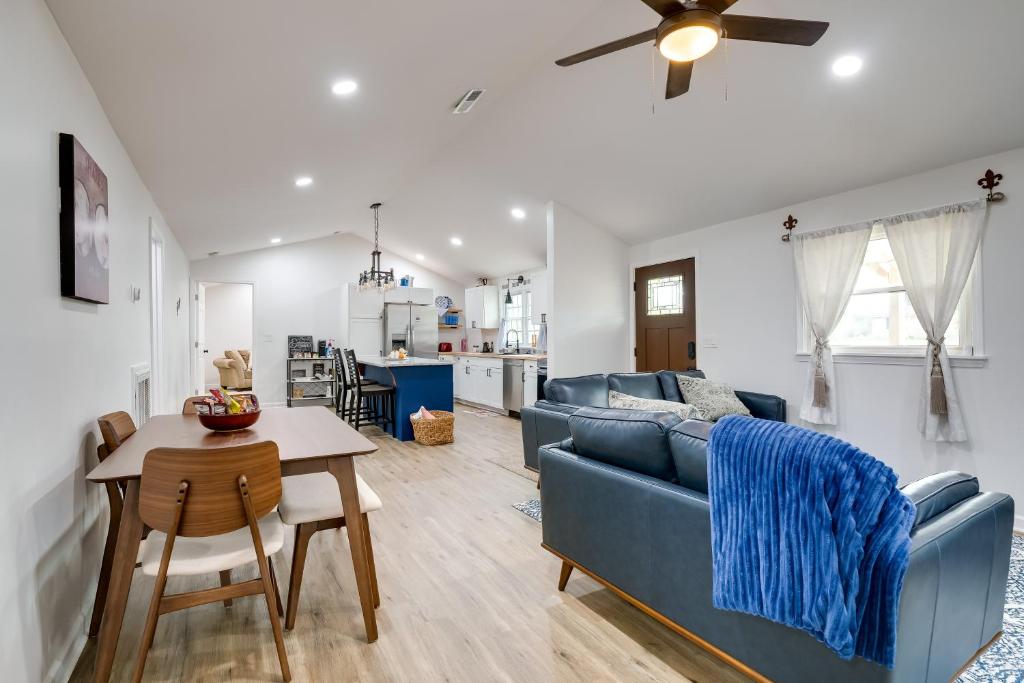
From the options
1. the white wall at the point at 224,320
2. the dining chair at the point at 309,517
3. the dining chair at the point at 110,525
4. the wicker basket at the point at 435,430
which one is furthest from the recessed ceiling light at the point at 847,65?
the white wall at the point at 224,320

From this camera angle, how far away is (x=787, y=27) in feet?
6.64

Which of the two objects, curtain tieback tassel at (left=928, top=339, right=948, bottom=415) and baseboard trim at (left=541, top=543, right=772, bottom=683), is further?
curtain tieback tassel at (left=928, top=339, right=948, bottom=415)

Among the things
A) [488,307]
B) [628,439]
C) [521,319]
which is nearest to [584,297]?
[521,319]

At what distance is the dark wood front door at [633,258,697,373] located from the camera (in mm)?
5406

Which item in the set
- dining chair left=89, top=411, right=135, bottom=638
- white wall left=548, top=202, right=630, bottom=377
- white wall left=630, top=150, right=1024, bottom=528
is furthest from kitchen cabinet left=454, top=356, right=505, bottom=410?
dining chair left=89, top=411, right=135, bottom=638

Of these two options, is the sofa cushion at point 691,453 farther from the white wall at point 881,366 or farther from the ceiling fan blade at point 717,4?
the white wall at point 881,366

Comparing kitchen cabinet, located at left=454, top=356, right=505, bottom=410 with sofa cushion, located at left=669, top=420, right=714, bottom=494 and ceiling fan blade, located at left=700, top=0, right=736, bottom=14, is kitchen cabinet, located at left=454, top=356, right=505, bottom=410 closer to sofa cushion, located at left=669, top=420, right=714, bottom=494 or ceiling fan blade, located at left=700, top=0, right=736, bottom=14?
sofa cushion, located at left=669, top=420, right=714, bottom=494

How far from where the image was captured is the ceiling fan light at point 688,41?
1.96 m

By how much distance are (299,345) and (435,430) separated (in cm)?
437

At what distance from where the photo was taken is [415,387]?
18.8 ft

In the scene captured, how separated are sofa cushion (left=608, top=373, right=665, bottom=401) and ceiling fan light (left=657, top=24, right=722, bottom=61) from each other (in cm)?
258

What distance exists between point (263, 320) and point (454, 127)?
5.65 metres

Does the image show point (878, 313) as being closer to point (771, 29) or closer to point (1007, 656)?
point (1007, 656)

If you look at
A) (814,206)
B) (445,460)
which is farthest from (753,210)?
(445,460)
